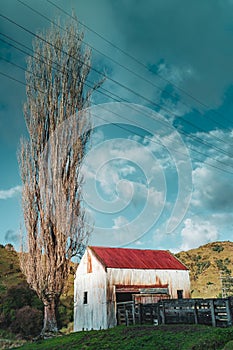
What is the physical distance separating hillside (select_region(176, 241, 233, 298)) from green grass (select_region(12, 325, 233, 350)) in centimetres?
2409

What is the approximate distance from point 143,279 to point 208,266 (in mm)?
27257

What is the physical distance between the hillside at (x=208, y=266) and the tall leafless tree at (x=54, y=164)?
75.5 ft

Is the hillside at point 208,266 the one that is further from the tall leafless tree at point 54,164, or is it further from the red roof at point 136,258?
the tall leafless tree at point 54,164

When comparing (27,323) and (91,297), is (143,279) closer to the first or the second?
(91,297)

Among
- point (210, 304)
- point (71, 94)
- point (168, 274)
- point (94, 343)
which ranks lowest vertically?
point (94, 343)

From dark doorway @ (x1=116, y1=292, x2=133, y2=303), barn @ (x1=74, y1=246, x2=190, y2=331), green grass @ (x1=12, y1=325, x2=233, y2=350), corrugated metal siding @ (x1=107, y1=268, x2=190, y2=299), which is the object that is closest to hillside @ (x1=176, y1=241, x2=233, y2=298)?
corrugated metal siding @ (x1=107, y1=268, x2=190, y2=299)

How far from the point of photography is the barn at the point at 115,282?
2058 centimetres

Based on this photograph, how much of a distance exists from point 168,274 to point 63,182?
10.9 metres

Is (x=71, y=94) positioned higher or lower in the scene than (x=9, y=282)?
higher

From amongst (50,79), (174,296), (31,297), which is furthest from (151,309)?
(50,79)

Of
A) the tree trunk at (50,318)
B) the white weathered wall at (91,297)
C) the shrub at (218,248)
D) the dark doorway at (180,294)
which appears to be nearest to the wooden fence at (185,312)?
the white weathered wall at (91,297)

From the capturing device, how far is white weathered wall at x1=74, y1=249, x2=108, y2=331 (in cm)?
2042

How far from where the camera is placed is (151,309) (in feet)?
52.0

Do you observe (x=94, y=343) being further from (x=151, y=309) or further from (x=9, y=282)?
(x=9, y=282)
